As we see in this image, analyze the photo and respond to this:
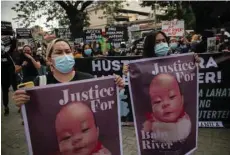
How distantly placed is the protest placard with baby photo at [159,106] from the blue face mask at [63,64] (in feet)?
2.11

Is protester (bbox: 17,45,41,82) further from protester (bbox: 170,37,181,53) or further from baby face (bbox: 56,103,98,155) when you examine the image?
baby face (bbox: 56,103,98,155)

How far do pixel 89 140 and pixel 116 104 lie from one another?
39cm

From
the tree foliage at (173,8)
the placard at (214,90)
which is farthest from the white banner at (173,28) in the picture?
the tree foliage at (173,8)

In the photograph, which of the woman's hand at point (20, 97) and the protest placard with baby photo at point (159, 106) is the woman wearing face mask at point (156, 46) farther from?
the woman's hand at point (20, 97)

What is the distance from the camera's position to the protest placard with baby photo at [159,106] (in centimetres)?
328

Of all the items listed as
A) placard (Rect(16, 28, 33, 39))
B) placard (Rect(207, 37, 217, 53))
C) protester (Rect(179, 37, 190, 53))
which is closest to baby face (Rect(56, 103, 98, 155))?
protester (Rect(179, 37, 190, 53))

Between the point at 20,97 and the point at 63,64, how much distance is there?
51 centimetres

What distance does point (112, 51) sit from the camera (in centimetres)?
1689

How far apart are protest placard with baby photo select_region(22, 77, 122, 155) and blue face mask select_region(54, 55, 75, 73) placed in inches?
→ 8.0

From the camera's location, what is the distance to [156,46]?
11.8ft

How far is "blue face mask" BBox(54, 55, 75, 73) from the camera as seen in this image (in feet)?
9.39

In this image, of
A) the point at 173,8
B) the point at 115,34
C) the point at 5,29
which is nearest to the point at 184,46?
the point at 115,34

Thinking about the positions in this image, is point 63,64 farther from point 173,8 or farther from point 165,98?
point 173,8

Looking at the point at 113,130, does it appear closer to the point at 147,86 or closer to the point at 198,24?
the point at 147,86
